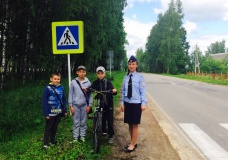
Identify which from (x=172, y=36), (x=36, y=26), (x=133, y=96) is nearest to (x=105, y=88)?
(x=133, y=96)

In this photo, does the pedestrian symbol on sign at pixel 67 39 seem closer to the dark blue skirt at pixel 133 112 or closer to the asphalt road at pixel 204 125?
the dark blue skirt at pixel 133 112

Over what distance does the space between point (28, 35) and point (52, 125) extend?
10045 mm

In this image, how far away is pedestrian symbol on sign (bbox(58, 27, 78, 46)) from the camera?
762 cm

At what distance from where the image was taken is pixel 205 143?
631 cm

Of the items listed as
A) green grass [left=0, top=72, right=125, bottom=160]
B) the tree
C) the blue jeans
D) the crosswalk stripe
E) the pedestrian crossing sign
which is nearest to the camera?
green grass [left=0, top=72, right=125, bottom=160]

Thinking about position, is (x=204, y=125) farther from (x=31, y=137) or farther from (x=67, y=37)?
(x=31, y=137)

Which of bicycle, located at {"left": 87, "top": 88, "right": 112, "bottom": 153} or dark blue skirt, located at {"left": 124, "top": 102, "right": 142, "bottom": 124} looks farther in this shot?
dark blue skirt, located at {"left": 124, "top": 102, "right": 142, "bottom": 124}

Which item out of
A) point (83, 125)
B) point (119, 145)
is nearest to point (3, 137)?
point (83, 125)

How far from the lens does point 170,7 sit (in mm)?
74125

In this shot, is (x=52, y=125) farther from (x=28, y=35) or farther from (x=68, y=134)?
(x=28, y=35)

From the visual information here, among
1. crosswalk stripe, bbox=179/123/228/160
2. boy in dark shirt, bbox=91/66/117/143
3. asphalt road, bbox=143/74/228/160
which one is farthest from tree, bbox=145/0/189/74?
boy in dark shirt, bbox=91/66/117/143

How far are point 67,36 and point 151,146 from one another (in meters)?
3.81

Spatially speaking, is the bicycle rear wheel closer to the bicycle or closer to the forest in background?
the bicycle

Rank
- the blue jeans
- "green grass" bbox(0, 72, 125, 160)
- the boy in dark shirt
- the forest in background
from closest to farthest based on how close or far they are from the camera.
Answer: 1. "green grass" bbox(0, 72, 125, 160)
2. the blue jeans
3. the boy in dark shirt
4. the forest in background
